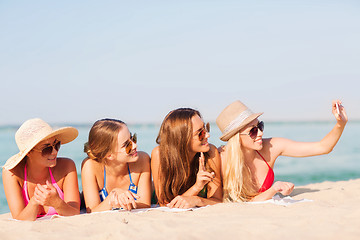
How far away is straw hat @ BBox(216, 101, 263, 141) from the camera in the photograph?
486 cm

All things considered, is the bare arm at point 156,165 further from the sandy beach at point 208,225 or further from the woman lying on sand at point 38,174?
the woman lying on sand at point 38,174

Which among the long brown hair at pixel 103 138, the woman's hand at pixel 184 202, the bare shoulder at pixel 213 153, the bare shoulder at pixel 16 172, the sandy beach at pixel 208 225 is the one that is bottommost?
the woman's hand at pixel 184 202

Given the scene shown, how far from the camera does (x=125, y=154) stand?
4.53m

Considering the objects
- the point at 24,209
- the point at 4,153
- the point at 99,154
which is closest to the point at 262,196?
the point at 99,154

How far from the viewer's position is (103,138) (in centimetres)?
454

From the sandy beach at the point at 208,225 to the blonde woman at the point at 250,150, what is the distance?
675 millimetres

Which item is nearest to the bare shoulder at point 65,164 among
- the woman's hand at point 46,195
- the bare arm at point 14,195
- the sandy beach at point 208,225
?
the bare arm at point 14,195

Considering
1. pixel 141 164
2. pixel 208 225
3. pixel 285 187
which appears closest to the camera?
pixel 208 225

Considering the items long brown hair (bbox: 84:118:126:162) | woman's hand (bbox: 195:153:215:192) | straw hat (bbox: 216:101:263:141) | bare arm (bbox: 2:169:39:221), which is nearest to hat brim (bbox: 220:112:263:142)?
straw hat (bbox: 216:101:263:141)

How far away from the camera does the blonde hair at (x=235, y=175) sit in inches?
192

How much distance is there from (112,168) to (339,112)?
9.32 ft

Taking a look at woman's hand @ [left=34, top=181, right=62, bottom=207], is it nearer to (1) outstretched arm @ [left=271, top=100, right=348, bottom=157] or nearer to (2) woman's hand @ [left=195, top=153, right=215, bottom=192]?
(2) woman's hand @ [left=195, top=153, right=215, bottom=192]

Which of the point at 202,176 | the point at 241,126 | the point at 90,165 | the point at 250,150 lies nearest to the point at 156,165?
the point at 202,176

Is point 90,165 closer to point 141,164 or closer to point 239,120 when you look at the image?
point 141,164
